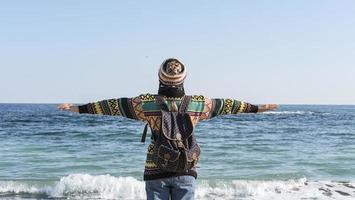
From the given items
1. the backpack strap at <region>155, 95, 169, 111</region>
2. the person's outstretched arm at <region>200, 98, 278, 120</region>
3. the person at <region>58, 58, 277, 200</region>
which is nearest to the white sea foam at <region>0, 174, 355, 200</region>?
the person's outstretched arm at <region>200, 98, 278, 120</region>

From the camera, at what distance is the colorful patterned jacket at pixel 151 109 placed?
3.49 meters

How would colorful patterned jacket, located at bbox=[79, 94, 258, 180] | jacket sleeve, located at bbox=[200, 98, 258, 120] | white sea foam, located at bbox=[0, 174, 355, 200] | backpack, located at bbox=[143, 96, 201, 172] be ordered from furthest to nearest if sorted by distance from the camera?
white sea foam, located at bbox=[0, 174, 355, 200] < jacket sleeve, located at bbox=[200, 98, 258, 120] < colorful patterned jacket, located at bbox=[79, 94, 258, 180] < backpack, located at bbox=[143, 96, 201, 172]

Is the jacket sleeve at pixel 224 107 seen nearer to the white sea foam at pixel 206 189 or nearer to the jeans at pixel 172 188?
the jeans at pixel 172 188

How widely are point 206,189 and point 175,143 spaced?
26.9 feet

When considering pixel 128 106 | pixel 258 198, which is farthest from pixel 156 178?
pixel 258 198

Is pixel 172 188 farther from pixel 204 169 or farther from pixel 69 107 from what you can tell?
pixel 204 169

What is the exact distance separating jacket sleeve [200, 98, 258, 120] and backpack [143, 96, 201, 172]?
190 millimetres

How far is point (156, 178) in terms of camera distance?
346 cm

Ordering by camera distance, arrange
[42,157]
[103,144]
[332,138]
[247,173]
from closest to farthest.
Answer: [247,173] → [42,157] → [103,144] → [332,138]

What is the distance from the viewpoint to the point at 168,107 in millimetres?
3496

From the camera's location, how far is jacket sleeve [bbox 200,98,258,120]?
143 inches

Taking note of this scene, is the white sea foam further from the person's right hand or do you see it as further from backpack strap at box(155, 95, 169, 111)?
backpack strap at box(155, 95, 169, 111)

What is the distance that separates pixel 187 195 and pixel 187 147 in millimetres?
310

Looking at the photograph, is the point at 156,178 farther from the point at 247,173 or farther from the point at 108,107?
the point at 247,173
